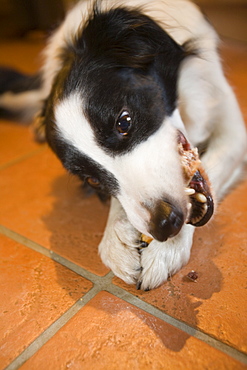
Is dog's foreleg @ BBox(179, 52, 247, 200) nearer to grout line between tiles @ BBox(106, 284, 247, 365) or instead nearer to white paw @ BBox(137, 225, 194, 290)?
white paw @ BBox(137, 225, 194, 290)

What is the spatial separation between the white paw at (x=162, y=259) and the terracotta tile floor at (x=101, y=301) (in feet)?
0.08

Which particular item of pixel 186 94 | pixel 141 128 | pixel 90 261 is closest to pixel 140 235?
pixel 90 261

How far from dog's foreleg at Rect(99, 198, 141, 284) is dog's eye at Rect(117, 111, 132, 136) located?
0.26 m

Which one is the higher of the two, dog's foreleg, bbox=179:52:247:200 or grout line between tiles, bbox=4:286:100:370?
dog's foreleg, bbox=179:52:247:200

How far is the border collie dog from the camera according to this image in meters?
0.96

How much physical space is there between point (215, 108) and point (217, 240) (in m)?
0.54

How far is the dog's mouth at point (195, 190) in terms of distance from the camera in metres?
0.97

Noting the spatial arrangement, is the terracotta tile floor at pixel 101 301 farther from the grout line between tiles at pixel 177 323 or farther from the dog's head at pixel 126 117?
the dog's head at pixel 126 117

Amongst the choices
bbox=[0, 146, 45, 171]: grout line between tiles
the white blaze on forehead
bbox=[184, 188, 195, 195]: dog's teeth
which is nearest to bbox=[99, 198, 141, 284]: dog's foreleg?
the white blaze on forehead

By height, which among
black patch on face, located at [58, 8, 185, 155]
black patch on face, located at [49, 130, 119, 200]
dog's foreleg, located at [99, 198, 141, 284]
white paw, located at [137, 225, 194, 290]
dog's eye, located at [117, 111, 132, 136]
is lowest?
dog's foreleg, located at [99, 198, 141, 284]

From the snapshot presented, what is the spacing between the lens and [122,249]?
40.8 inches

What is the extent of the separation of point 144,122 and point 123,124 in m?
0.06

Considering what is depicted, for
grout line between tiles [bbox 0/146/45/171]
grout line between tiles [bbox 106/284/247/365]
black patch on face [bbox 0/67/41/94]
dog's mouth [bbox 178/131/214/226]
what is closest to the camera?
grout line between tiles [bbox 106/284/247/365]

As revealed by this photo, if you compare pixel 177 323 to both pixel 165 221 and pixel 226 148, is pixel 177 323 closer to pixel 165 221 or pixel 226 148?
pixel 165 221
